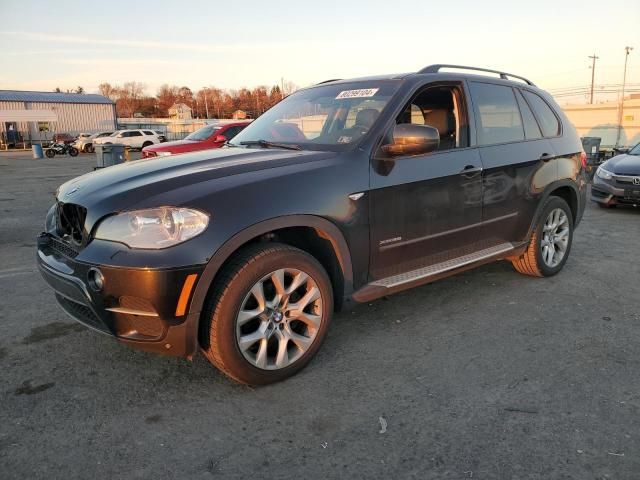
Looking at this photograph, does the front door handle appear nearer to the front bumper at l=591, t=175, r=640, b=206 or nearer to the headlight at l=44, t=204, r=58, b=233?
the headlight at l=44, t=204, r=58, b=233

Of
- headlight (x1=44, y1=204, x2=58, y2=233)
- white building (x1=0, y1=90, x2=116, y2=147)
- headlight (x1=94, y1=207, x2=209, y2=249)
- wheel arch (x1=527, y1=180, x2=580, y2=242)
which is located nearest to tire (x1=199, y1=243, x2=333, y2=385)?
headlight (x1=94, y1=207, x2=209, y2=249)

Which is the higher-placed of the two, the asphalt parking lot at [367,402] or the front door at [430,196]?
the front door at [430,196]

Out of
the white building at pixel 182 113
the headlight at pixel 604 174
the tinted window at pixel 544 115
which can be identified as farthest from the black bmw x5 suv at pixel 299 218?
the white building at pixel 182 113

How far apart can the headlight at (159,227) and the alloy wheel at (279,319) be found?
1.54 ft

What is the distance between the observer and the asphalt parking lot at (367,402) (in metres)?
2.25

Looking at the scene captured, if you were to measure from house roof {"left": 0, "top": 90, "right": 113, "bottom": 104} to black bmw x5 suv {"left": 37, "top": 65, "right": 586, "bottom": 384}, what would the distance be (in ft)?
177

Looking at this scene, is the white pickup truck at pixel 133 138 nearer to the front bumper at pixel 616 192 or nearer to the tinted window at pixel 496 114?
the front bumper at pixel 616 192

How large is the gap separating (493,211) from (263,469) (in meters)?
2.76

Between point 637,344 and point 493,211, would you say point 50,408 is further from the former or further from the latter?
point 637,344

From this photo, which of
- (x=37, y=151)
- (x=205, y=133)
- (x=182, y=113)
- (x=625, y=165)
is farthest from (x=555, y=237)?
(x=182, y=113)

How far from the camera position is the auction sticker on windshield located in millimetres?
3715

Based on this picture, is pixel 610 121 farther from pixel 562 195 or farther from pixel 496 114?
pixel 496 114

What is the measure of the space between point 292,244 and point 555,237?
303cm

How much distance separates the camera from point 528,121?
4.56 m
